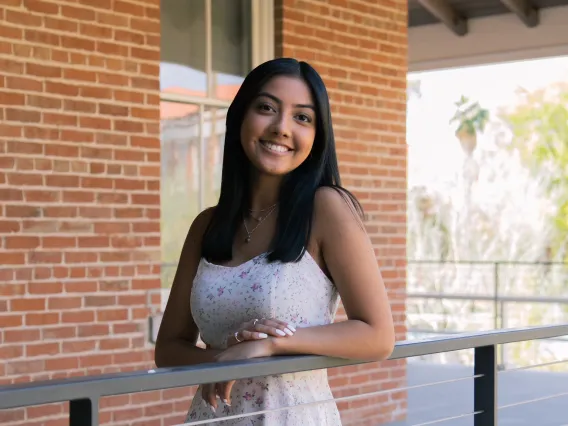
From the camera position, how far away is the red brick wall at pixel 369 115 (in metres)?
6.32

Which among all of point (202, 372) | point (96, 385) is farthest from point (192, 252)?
point (96, 385)

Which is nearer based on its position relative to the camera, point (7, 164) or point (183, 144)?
point (7, 164)

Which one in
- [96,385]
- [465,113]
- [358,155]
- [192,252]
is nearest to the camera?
[96,385]

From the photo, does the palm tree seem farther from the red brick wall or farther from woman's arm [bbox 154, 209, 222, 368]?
woman's arm [bbox 154, 209, 222, 368]

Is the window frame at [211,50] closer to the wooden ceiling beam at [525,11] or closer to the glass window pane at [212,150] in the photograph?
the glass window pane at [212,150]

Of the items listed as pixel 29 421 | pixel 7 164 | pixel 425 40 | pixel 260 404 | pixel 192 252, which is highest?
pixel 425 40

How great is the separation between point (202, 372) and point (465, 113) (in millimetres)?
34721

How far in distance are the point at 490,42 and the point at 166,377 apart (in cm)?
826

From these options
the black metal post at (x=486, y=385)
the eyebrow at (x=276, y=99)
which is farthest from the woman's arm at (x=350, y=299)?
the black metal post at (x=486, y=385)

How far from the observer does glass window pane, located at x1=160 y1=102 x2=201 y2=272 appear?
5.62 m

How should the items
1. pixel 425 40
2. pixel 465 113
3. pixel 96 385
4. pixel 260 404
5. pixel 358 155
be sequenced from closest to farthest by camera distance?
pixel 96 385
pixel 260 404
pixel 358 155
pixel 425 40
pixel 465 113

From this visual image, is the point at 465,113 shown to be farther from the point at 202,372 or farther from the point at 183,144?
the point at 202,372

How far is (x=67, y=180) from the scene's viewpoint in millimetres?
4879

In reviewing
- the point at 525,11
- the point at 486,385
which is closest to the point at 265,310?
the point at 486,385
